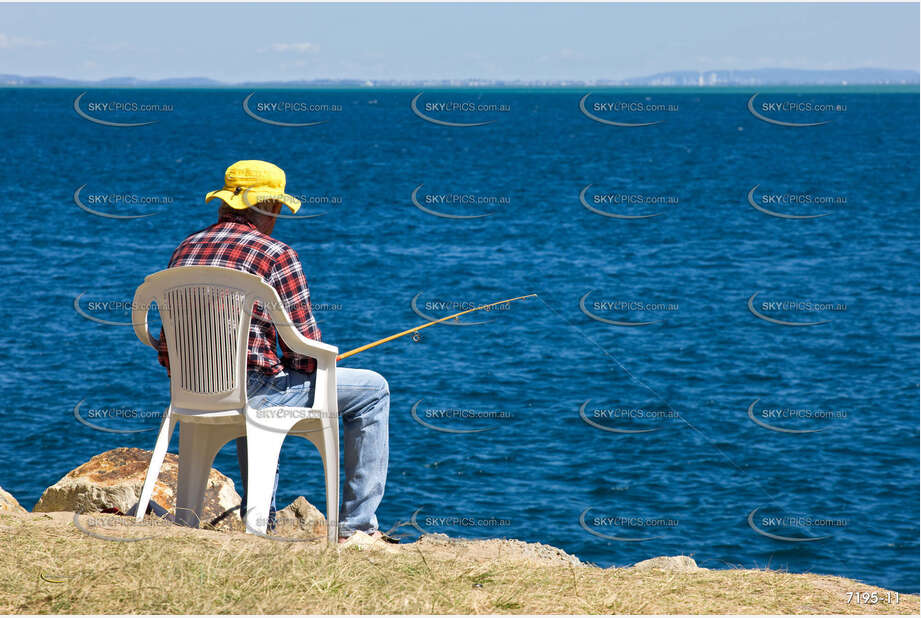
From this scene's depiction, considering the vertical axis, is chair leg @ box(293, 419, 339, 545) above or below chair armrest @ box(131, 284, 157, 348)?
below

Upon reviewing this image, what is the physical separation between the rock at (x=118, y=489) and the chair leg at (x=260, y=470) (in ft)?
4.82

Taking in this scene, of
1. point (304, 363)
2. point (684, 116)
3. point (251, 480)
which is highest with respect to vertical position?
point (304, 363)

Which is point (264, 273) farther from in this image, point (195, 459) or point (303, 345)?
point (195, 459)

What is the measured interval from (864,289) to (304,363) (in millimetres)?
23091

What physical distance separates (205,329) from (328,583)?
1.15 metres

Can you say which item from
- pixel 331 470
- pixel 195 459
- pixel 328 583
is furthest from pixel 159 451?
pixel 328 583

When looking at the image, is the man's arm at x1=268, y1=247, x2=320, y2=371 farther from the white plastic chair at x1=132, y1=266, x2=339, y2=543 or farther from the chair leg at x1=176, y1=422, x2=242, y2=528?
the chair leg at x1=176, y1=422, x2=242, y2=528

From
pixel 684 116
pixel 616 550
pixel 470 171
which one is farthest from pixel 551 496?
pixel 684 116

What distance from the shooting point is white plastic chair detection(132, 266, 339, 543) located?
174 inches

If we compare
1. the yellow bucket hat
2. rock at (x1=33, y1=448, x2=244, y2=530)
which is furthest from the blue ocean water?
the yellow bucket hat

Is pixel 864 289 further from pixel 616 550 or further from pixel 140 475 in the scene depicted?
pixel 140 475

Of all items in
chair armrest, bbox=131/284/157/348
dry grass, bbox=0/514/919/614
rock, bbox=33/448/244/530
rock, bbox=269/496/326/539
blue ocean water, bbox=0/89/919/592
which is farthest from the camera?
blue ocean water, bbox=0/89/919/592

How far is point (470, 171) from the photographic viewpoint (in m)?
54.4

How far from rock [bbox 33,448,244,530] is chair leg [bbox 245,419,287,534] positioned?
1.47m
